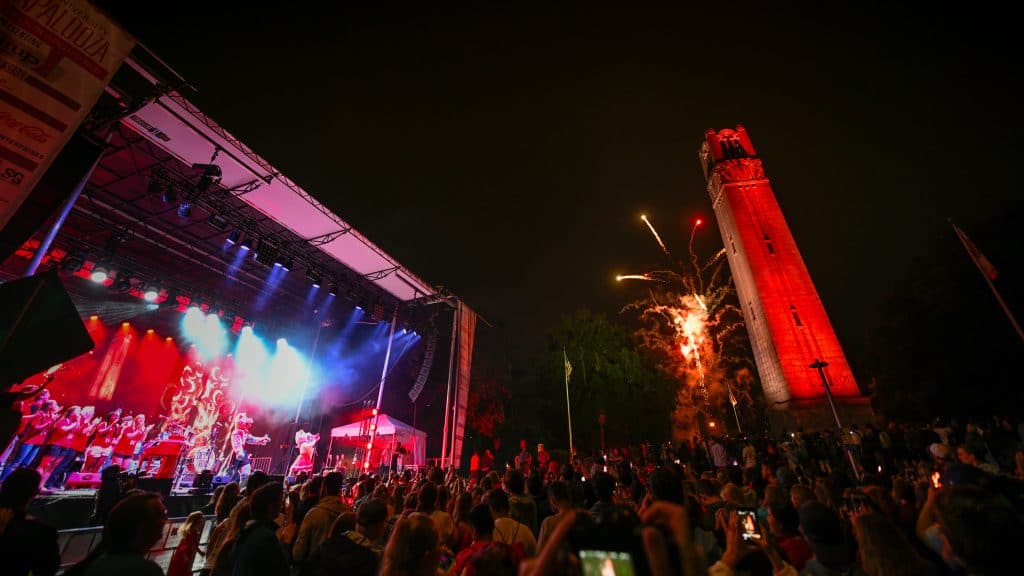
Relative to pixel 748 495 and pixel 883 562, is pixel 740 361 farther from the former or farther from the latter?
pixel 883 562

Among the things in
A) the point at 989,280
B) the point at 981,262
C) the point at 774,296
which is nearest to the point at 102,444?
the point at 989,280

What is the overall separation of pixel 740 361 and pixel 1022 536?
3630 centimetres

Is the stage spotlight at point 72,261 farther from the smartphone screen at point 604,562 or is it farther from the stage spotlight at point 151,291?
the smartphone screen at point 604,562

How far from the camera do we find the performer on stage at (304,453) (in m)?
17.8

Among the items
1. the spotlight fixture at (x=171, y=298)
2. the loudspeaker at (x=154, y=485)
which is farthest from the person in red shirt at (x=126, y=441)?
the loudspeaker at (x=154, y=485)

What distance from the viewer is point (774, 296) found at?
2698 centimetres

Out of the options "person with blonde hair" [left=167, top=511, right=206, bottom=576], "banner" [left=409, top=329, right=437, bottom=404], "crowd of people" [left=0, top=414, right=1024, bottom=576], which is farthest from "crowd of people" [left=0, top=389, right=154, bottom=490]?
"person with blonde hair" [left=167, top=511, right=206, bottom=576]

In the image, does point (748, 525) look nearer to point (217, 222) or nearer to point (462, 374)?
point (217, 222)

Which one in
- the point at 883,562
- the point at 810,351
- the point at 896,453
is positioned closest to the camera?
the point at 883,562

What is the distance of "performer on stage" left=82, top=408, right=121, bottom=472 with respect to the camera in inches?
534

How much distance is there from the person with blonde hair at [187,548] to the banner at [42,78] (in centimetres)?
480

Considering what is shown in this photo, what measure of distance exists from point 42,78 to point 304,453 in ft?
55.9

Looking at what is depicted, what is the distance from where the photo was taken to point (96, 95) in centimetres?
618

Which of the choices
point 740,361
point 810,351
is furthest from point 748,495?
point 740,361
